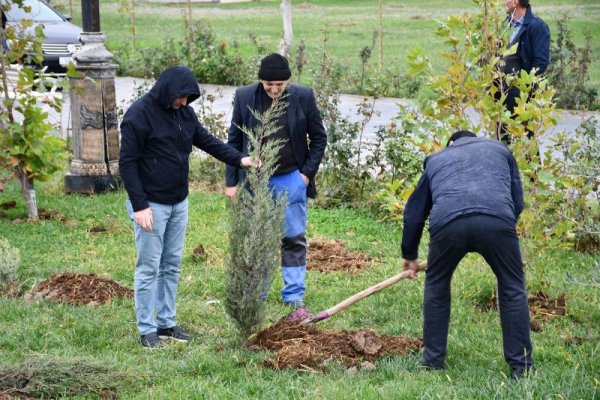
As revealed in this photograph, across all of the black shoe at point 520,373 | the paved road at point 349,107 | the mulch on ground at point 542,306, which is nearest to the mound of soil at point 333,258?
the mulch on ground at point 542,306

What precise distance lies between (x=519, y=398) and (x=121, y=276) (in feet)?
13.3

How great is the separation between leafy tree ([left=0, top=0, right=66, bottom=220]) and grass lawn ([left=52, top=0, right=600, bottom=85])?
32.8ft

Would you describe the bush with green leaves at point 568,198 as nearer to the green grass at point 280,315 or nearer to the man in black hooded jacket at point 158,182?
the green grass at point 280,315

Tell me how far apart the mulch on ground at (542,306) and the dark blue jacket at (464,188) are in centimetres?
148

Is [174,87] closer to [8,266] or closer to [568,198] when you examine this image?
[8,266]

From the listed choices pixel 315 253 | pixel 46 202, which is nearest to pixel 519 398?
pixel 315 253

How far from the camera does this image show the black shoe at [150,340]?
21.2ft

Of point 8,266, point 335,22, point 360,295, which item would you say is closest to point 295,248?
point 360,295

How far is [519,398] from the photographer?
204 inches

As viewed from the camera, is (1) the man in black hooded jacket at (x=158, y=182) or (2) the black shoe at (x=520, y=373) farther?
(1) the man in black hooded jacket at (x=158, y=182)

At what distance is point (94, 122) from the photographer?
11070mm

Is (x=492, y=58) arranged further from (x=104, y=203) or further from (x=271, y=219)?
(x=104, y=203)

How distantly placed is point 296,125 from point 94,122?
440 centimetres

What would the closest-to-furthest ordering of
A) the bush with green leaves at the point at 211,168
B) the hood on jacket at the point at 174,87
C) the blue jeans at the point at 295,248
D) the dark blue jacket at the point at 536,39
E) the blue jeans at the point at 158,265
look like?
the hood on jacket at the point at 174,87 → the blue jeans at the point at 158,265 → the blue jeans at the point at 295,248 → the dark blue jacket at the point at 536,39 → the bush with green leaves at the point at 211,168
